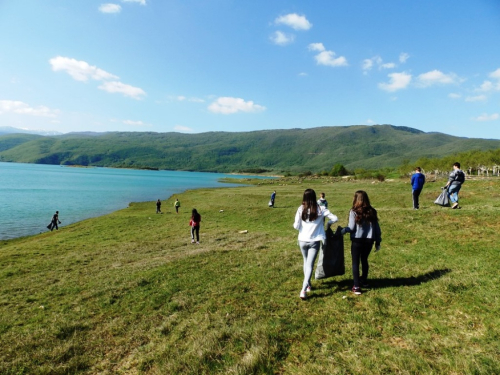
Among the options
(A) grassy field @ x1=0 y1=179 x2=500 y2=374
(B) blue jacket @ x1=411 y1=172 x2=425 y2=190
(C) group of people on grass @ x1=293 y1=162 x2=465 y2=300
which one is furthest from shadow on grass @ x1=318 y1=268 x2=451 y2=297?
(B) blue jacket @ x1=411 y1=172 x2=425 y2=190

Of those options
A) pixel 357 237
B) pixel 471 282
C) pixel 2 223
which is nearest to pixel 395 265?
pixel 471 282

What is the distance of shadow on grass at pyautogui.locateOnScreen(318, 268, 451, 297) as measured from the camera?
8.98 m

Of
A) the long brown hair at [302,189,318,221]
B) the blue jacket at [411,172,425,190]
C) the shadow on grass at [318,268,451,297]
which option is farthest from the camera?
the blue jacket at [411,172,425,190]

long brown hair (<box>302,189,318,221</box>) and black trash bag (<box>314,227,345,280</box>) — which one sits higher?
long brown hair (<box>302,189,318,221</box>)

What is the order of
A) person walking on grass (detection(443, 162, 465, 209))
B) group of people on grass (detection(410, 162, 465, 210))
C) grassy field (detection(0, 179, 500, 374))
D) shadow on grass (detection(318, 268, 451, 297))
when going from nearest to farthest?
grassy field (detection(0, 179, 500, 374)) → shadow on grass (detection(318, 268, 451, 297)) → person walking on grass (detection(443, 162, 465, 209)) → group of people on grass (detection(410, 162, 465, 210))

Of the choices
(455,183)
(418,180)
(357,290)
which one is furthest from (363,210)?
(455,183)

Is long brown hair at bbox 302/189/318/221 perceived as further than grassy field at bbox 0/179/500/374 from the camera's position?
Yes

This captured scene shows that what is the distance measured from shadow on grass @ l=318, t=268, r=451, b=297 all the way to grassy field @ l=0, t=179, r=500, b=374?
6 cm

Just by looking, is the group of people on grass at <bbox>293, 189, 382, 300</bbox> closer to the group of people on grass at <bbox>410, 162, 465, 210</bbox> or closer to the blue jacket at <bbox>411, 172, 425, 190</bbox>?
the group of people on grass at <bbox>410, 162, 465, 210</bbox>

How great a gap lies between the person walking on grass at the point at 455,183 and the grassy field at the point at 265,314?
2.92m

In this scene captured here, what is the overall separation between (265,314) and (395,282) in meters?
4.66

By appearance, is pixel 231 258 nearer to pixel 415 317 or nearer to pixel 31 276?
pixel 415 317

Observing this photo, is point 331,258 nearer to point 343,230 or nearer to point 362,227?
point 343,230

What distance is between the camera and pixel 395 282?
30.2ft
